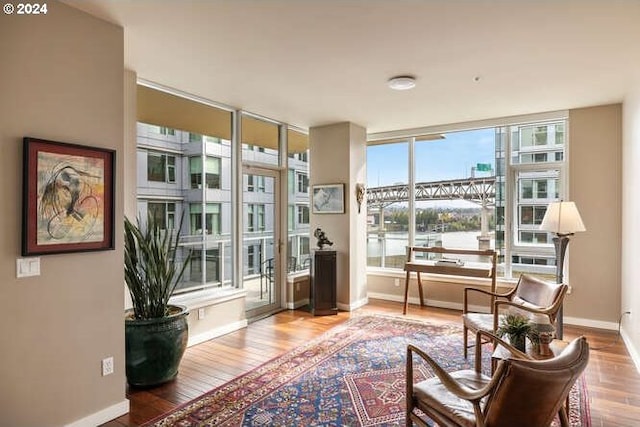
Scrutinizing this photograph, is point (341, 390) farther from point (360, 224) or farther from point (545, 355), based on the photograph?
point (360, 224)

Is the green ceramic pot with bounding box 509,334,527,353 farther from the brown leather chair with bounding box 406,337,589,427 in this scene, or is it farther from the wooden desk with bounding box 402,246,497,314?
the wooden desk with bounding box 402,246,497,314

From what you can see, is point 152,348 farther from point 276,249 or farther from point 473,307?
point 473,307

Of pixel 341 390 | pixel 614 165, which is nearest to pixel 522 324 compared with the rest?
pixel 341 390

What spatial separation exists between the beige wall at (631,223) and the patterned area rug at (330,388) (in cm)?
111

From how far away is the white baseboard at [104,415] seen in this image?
2.48 meters

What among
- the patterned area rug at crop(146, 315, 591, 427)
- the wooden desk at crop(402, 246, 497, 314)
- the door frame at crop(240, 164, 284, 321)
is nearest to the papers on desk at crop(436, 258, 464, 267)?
the wooden desk at crop(402, 246, 497, 314)

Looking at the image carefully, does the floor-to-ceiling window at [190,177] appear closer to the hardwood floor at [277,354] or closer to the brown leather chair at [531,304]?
the hardwood floor at [277,354]

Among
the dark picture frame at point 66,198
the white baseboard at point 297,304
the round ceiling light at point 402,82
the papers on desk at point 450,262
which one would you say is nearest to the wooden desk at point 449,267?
the papers on desk at point 450,262

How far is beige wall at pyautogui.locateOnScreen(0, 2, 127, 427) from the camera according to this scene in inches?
85.3

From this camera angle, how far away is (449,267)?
5.19 meters

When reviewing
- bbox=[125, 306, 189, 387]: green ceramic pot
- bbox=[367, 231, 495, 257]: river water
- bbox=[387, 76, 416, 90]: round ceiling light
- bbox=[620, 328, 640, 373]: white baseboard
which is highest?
bbox=[387, 76, 416, 90]: round ceiling light

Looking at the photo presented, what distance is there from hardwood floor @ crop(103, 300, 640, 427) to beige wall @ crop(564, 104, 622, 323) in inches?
14.5

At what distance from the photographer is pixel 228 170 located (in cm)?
476

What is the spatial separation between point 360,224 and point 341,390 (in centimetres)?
311
